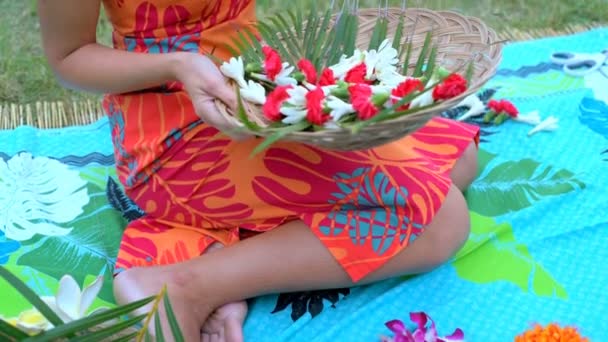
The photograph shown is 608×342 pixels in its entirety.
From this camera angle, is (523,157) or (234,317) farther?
(523,157)

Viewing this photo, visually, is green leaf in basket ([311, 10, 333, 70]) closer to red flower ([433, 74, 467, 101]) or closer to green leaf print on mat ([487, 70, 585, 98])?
red flower ([433, 74, 467, 101])

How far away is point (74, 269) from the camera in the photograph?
40.1 inches

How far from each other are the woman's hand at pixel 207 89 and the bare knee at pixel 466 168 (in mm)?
436

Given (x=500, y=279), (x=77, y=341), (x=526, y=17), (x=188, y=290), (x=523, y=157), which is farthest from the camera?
(x=526, y=17)

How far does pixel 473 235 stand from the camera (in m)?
1.06

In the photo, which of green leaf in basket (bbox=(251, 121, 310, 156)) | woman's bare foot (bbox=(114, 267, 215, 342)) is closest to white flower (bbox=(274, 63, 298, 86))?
green leaf in basket (bbox=(251, 121, 310, 156))

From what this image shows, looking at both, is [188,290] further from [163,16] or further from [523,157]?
[523,157]

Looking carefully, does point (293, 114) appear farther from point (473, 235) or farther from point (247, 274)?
point (473, 235)

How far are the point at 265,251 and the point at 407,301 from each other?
19 centimetres

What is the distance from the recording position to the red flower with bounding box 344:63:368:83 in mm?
856

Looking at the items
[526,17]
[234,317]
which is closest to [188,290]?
[234,317]

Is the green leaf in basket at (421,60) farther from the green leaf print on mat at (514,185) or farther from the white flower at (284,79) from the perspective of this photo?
the green leaf print on mat at (514,185)

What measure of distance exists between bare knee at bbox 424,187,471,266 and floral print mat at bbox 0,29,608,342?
38mm

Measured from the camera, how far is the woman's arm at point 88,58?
887 millimetres
